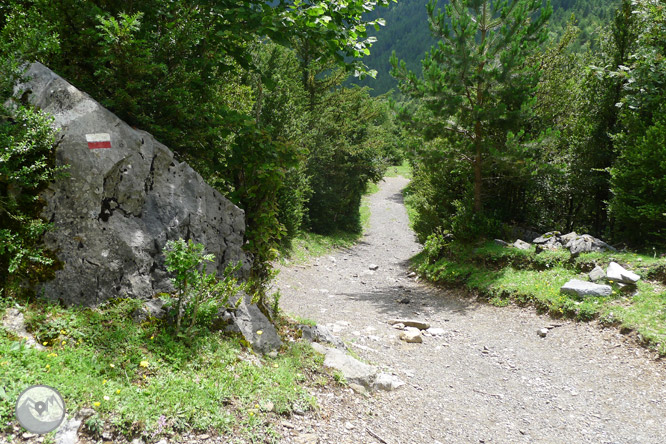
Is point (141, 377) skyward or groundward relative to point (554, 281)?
skyward

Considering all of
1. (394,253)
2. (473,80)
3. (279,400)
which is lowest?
(394,253)

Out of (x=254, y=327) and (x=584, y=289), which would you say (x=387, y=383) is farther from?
(x=584, y=289)

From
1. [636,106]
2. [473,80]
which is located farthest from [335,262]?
[636,106]

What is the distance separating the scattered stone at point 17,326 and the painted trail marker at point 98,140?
163 centimetres

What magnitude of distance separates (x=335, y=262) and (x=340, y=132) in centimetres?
897

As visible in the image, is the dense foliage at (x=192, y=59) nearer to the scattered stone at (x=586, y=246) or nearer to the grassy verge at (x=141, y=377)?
the grassy verge at (x=141, y=377)

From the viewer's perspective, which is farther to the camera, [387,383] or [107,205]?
[387,383]

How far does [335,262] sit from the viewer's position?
53.7ft

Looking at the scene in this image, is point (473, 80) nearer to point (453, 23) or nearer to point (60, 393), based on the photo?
point (453, 23)

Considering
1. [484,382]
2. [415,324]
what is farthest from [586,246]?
[484,382]

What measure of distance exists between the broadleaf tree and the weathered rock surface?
9335 millimetres

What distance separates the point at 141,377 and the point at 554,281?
30.2 feet

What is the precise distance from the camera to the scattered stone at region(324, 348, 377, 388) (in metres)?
4.81

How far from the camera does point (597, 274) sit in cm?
864
